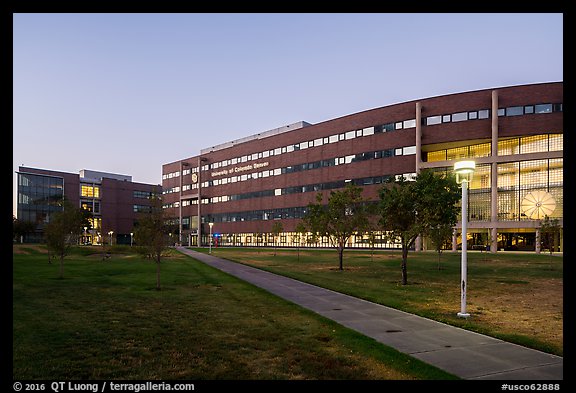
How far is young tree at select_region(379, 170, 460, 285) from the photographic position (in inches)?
811

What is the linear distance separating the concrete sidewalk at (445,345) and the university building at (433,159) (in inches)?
1390

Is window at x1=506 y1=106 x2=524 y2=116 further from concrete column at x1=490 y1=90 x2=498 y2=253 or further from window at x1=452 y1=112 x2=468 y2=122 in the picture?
window at x1=452 y1=112 x2=468 y2=122

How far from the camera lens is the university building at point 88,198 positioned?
103875 mm

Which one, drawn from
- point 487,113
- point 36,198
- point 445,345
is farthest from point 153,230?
point 36,198

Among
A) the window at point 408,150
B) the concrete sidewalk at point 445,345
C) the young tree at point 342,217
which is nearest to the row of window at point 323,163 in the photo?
the window at point 408,150

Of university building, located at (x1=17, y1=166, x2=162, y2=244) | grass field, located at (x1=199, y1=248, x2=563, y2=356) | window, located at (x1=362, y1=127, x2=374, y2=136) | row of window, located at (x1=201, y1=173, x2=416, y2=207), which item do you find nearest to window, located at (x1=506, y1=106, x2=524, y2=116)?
row of window, located at (x1=201, y1=173, x2=416, y2=207)

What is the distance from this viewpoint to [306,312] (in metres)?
12.8

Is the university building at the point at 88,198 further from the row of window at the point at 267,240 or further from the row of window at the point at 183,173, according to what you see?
the row of window at the point at 267,240

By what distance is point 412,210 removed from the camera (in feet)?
70.2

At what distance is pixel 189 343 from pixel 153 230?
40.7ft

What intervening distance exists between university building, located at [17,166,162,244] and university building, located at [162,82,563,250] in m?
38.9
